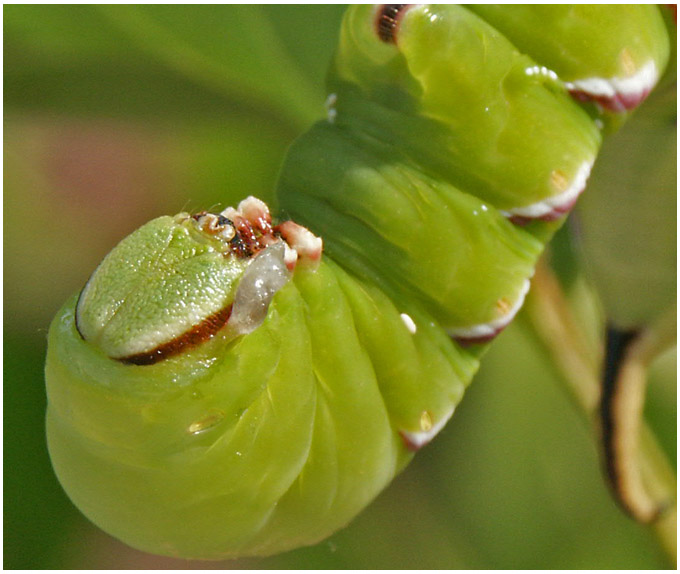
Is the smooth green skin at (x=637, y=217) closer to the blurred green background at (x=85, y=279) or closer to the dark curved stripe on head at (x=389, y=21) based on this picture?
the dark curved stripe on head at (x=389, y=21)

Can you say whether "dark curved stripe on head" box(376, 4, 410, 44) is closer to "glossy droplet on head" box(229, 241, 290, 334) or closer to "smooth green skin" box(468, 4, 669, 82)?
"smooth green skin" box(468, 4, 669, 82)

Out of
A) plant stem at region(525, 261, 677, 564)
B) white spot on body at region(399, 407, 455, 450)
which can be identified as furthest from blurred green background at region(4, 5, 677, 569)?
white spot on body at region(399, 407, 455, 450)

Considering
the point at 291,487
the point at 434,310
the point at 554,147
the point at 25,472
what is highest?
the point at 554,147

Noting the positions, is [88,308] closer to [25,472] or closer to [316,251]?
[316,251]

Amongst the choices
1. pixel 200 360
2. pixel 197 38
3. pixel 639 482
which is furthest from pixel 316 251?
pixel 197 38

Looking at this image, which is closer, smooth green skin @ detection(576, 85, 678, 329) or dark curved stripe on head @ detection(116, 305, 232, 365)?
dark curved stripe on head @ detection(116, 305, 232, 365)

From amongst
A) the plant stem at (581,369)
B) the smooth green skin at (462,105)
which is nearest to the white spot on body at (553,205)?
the smooth green skin at (462,105)
